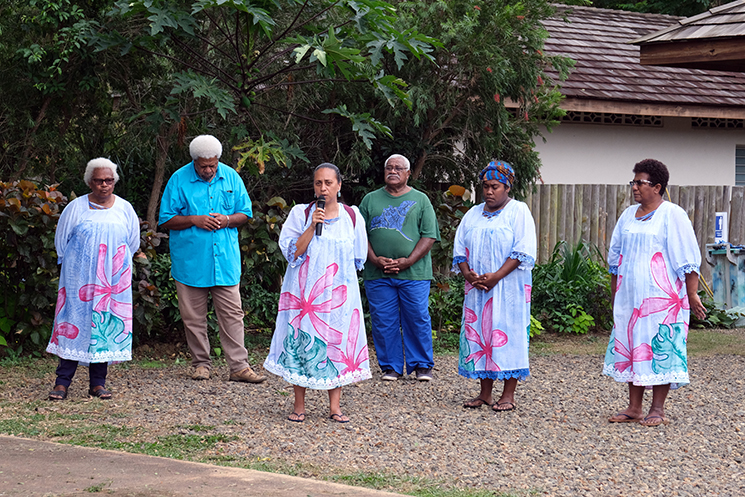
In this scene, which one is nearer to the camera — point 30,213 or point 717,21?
point 30,213

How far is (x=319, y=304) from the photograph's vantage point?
19.2 ft

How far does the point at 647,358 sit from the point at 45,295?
519 centimetres

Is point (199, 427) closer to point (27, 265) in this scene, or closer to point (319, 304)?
point (319, 304)

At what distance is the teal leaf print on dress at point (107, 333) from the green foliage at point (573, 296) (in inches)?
217

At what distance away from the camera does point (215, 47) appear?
27.0 feet

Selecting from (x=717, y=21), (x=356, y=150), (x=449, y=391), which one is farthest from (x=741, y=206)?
(x=449, y=391)

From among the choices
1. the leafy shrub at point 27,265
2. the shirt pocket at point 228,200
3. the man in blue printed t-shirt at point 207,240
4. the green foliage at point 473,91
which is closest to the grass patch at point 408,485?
the man in blue printed t-shirt at point 207,240

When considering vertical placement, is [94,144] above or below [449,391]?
above

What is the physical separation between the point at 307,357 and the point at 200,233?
1822 mm

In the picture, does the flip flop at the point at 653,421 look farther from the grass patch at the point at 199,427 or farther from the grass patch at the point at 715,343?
the grass patch at the point at 715,343

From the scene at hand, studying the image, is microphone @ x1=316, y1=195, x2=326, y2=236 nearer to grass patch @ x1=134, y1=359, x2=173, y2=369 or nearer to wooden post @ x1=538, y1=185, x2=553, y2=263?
grass patch @ x1=134, y1=359, x2=173, y2=369

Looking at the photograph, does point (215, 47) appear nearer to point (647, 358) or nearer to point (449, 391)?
point (449, 391)

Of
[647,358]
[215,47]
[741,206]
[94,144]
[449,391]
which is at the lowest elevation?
[449,391]

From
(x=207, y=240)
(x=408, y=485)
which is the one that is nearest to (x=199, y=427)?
(x=408, y=485)
